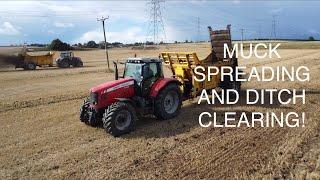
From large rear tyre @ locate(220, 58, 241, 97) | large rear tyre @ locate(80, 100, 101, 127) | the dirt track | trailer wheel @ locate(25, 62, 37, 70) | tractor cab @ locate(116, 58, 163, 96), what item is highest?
tractor cab @ locate(116, 58, 163, 96)

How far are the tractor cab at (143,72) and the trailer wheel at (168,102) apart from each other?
0.43 meters

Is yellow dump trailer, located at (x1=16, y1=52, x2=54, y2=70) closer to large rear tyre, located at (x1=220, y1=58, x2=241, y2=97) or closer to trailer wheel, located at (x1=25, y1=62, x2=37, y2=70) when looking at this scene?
trailer wheel, located at (x1=25, y1=62, x2=37, y2=70)

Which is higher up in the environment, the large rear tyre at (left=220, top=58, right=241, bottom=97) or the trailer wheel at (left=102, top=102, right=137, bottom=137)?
A: the large rear tyre at (left=220, top=58, right=241, bottom=97)

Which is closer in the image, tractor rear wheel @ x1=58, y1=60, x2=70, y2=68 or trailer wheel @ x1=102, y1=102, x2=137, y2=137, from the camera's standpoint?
trailer wheel @ x1=102, y1=102, x2=137, y2=137

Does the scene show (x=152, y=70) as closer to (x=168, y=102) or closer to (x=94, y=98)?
(x=168, y=102)

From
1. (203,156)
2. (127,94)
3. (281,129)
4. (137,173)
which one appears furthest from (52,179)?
(281,129)

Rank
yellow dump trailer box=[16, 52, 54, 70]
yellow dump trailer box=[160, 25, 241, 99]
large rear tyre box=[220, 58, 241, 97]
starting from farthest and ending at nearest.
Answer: yellow dump trailer box=[16, 52, 54, 70], large rear tyre box=[220, 58, 241, 97], yellow dump trailer box=[160, 25, 241, 99]

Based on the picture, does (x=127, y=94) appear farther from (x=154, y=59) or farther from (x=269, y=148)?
(x=269, y=148)

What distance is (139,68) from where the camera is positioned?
1288 centimetres

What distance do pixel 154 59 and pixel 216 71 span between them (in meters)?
3.82

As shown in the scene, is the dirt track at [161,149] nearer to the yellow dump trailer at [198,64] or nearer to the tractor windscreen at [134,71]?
the yellow dump trailer at [198,64]

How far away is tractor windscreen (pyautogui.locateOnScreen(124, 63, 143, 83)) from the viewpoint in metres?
12.9

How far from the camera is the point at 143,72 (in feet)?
42.2

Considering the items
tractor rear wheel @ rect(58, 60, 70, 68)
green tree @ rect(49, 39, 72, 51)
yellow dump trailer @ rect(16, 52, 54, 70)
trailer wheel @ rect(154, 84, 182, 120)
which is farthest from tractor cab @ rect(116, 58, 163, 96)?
green tree @ rect(49, 39, 72, 51)
